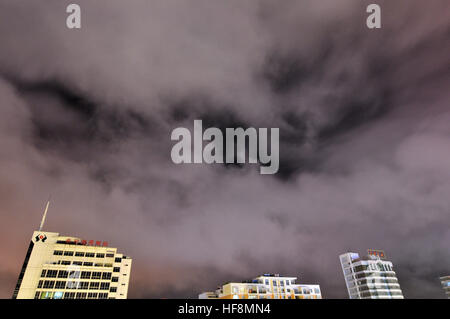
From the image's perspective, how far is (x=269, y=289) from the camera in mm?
103625

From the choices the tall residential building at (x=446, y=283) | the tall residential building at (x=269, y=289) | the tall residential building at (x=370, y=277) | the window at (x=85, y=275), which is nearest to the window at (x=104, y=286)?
the window at (x=85, y=275)

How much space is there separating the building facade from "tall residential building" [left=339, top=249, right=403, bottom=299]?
92.5 meters

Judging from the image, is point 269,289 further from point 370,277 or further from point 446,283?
point 446,283

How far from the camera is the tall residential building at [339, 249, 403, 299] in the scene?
111312 mm

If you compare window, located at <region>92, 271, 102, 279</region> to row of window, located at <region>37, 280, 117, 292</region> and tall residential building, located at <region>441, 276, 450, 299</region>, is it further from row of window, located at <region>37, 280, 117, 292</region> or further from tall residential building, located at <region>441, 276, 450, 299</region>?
tall residential building, located at <region>441, 276, 450, 299</region>

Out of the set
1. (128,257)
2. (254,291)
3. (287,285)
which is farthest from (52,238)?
(287,285)

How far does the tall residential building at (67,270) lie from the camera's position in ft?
Result: 259

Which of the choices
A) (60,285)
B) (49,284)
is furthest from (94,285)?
(49,284)

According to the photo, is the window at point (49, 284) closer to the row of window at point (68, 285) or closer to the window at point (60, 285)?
the row of window at point (68, 285)

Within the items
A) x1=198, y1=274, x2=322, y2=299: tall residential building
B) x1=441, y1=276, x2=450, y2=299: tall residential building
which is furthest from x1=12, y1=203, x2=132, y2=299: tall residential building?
x1=441, y1=276, x2=450, y2=299: tall residential building

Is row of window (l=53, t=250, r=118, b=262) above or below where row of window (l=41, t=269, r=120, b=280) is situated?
above

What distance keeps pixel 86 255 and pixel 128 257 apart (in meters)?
17.7
